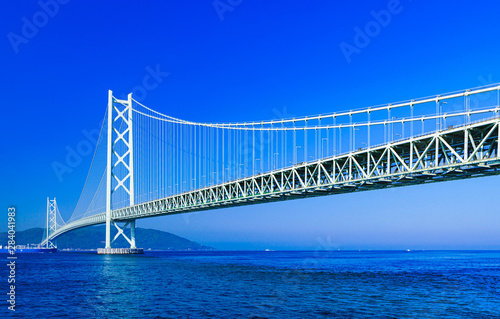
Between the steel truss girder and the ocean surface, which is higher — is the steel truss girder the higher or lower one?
the higher one

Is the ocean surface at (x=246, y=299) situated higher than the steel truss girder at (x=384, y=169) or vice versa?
the steel truss girder at (x=384, y=169)

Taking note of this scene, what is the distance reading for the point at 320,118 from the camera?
140 ft

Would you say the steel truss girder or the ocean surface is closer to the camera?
the ocean surface

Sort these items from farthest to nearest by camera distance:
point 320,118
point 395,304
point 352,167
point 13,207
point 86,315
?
point 320,118
point 352,167
point 13,207
point 395,304
point 86,315

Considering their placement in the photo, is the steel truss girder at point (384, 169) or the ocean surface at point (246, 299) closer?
the ocean surface at point (246, 299)

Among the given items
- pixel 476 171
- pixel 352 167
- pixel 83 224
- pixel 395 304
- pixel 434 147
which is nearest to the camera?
pixel 395 304

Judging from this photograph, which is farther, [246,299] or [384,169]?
[384,169]

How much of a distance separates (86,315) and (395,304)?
12.8 m

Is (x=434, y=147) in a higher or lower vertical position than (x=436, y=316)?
higher

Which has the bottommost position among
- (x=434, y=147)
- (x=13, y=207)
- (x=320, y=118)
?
(x=13, y=207)

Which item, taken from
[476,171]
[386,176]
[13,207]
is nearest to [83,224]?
[13,207]

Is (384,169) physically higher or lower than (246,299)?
higher

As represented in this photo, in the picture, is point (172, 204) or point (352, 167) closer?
point (352, 167)

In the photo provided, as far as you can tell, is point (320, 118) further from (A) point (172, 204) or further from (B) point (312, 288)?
(A) point (172, 204)
